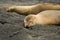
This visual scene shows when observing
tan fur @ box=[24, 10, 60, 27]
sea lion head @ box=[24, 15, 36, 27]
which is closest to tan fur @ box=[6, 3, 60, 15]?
tan fur @ box=[24, 10, 60, 27]

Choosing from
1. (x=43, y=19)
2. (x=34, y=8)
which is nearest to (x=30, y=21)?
(x=43, y=19)

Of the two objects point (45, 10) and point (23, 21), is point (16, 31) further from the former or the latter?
point (45, 10)

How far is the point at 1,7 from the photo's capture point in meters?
3.48

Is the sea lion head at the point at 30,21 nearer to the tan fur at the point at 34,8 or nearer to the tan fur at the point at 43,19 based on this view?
the tan fur at the point at 43,19

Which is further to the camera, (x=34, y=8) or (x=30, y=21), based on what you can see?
(x=34, y=8)

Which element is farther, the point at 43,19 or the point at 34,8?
the point at 34,8

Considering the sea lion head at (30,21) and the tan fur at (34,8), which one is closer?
the sea lion head at (30,21)

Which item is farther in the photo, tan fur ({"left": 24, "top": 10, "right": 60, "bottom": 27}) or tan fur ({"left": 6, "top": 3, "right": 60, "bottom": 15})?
tan fur ({"left": 6, "top": 3, "right": 60, "bottom": 15})

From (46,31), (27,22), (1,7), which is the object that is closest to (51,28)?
(46,31)

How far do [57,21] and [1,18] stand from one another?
0.68 meters

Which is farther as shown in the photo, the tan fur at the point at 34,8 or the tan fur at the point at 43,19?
the tan fur at the point at 34,8

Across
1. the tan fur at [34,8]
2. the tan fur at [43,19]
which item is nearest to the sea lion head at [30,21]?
the tan fur at [43,19]

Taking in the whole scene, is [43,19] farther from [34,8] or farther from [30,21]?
[34,8]

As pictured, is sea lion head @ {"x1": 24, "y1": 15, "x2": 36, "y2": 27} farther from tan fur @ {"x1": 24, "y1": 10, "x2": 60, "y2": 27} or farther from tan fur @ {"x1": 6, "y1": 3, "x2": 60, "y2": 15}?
tan fur @ {"x1": 6, "y1": 3, "x2": 60, "y2": 15}
